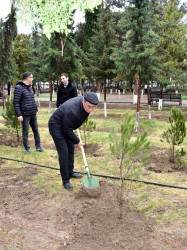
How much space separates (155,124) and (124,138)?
8.02 m

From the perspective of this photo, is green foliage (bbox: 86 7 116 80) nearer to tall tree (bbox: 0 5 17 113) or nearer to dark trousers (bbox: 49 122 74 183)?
tall tree (bbox: 0 5 17 113)

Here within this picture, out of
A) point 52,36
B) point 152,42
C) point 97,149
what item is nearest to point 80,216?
point 97,149

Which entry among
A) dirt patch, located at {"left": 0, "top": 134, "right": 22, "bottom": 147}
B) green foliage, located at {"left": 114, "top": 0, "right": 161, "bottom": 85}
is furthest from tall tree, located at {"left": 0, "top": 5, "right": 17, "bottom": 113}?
green foliage, located at {"left": 114, "top": 0, "right": 161, "bottom": 85}

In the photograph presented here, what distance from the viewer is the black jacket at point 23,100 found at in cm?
557

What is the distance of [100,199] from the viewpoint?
363 centimetres

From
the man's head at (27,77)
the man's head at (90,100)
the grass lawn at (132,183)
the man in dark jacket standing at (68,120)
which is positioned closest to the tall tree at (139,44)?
the grass lawn at (132,183)

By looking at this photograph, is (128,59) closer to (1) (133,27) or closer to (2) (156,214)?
(1) (133,27)

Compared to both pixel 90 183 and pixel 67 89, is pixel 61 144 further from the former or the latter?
pixel 67 89

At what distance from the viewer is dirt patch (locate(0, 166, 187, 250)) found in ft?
8.75

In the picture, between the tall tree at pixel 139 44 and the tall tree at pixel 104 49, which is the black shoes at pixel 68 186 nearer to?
the tall tree at pixel 139 44

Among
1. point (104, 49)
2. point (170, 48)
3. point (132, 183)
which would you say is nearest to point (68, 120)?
point (132, 183)

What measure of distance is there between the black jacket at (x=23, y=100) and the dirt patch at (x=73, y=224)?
86.7 inches

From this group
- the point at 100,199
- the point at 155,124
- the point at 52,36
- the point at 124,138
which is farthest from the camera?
the point at 52,36

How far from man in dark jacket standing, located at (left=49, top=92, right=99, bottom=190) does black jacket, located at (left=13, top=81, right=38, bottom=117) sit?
6.81ft
